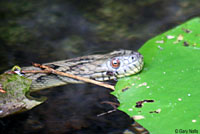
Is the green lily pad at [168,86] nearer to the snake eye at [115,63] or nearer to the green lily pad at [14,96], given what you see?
the snake eye at [115,63]

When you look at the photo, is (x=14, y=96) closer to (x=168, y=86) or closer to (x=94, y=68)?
(x=94, y=68)

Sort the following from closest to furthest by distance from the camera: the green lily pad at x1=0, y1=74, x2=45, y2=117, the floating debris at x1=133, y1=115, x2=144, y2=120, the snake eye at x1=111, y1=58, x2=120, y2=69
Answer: the floating debris at x1=133, y1=115, x2=144, y2=120 → the green lily pad at x1=0, y1=74, x2=45, y2=117 → the snake eye at x1=111, y1=58, x2=120, y2=69

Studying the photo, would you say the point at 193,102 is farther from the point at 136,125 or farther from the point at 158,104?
the point at 136,125

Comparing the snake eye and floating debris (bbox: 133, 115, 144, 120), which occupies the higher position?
the snake eye

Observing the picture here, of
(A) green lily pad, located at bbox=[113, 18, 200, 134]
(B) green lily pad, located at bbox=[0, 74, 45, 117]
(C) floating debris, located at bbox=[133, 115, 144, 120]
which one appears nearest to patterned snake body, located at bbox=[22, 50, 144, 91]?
(A) green lily pad, located at bbox=[113, 18, 200, 134]

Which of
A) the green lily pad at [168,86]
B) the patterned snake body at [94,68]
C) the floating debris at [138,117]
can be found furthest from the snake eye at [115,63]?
the floating debris at [138,117]

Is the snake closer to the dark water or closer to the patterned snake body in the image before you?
the patterned snake body
